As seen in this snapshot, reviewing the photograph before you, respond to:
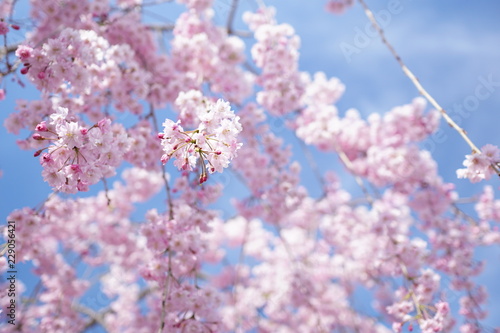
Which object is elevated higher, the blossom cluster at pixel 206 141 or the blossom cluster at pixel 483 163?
the blossom cluster at pixel 483 163

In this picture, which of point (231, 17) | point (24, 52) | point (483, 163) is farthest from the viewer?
point (231, 17)

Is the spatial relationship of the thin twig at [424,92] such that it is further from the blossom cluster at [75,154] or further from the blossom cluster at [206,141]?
the blossom cluster at [75,154]

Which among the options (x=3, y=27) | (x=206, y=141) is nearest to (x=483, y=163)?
(x=206, y=141)

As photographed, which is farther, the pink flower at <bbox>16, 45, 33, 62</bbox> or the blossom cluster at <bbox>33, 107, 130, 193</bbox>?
the pink flower at <bbox>16, 45, 33, 62</bbox>

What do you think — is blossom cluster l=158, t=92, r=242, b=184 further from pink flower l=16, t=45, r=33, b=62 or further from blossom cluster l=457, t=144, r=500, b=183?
blossom cluster l=457, t=144, r=500, b=183

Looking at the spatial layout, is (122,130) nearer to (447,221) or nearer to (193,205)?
(193,205)

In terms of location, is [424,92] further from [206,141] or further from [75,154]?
[75,154]

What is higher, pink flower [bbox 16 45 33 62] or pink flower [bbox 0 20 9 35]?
pink flower [bbox 0 20 9 35]

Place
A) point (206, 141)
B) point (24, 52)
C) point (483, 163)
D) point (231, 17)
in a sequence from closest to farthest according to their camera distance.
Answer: point (206, 141)
point (483, 163)
point (24, 52)
point (231, 17)

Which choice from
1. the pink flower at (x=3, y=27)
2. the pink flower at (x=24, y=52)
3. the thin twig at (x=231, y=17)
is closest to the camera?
the pink flower at (x=24, y=52)

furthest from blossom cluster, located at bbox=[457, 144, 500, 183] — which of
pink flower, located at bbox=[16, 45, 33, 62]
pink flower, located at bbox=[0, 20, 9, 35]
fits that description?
pink flower, located at bbox=[0, 20, 9, 35]

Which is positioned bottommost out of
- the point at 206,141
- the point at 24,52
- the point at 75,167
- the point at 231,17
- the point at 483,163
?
the point at 75,167

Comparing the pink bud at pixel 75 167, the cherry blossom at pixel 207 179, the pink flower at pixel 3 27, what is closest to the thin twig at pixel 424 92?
the cherry blossom at pixel 207 179

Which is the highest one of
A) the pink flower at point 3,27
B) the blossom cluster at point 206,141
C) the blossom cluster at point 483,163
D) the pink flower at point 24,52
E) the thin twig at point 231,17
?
the thin twig at point 231,17
